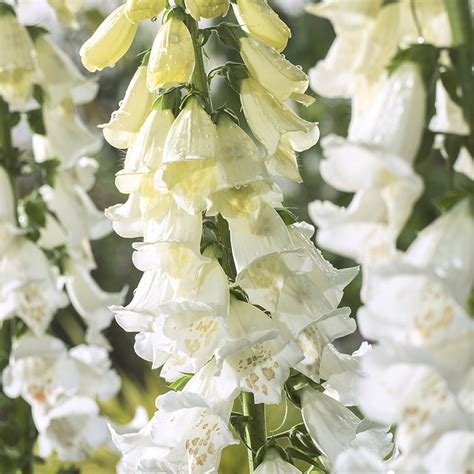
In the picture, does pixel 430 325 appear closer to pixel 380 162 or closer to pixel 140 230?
pixel 380 162

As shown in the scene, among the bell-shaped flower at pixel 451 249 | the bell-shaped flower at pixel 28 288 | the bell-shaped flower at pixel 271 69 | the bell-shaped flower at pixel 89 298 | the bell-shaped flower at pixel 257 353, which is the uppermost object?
the bell-shaped flower at pixel 451 249

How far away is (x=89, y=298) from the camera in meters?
2.11

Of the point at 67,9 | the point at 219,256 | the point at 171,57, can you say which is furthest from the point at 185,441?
the point at 67,9

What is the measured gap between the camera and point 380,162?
2.84ft

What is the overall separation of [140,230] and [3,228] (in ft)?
2.18

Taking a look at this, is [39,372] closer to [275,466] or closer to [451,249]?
[275,466]

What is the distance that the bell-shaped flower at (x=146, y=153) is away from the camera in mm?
1258

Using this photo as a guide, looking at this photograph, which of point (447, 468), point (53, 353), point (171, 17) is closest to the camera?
point (447, 468)

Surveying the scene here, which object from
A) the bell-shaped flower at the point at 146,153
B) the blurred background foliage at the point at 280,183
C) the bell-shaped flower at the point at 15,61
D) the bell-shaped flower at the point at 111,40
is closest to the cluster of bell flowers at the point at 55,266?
the bell-shaped flower at the point at 15,61

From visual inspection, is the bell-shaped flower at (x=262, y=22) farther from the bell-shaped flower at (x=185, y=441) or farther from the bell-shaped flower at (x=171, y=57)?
the bell-shaped flower at (x=185, y=441)

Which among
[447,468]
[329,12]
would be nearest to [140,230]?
[329,12]

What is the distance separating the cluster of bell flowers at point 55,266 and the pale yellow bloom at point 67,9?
5cm

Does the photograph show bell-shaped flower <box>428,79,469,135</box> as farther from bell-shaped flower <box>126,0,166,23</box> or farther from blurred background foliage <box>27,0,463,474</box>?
→ bell-shaped flower <box>126,0,166,23</box>

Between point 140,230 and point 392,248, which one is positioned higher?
point 392,248
